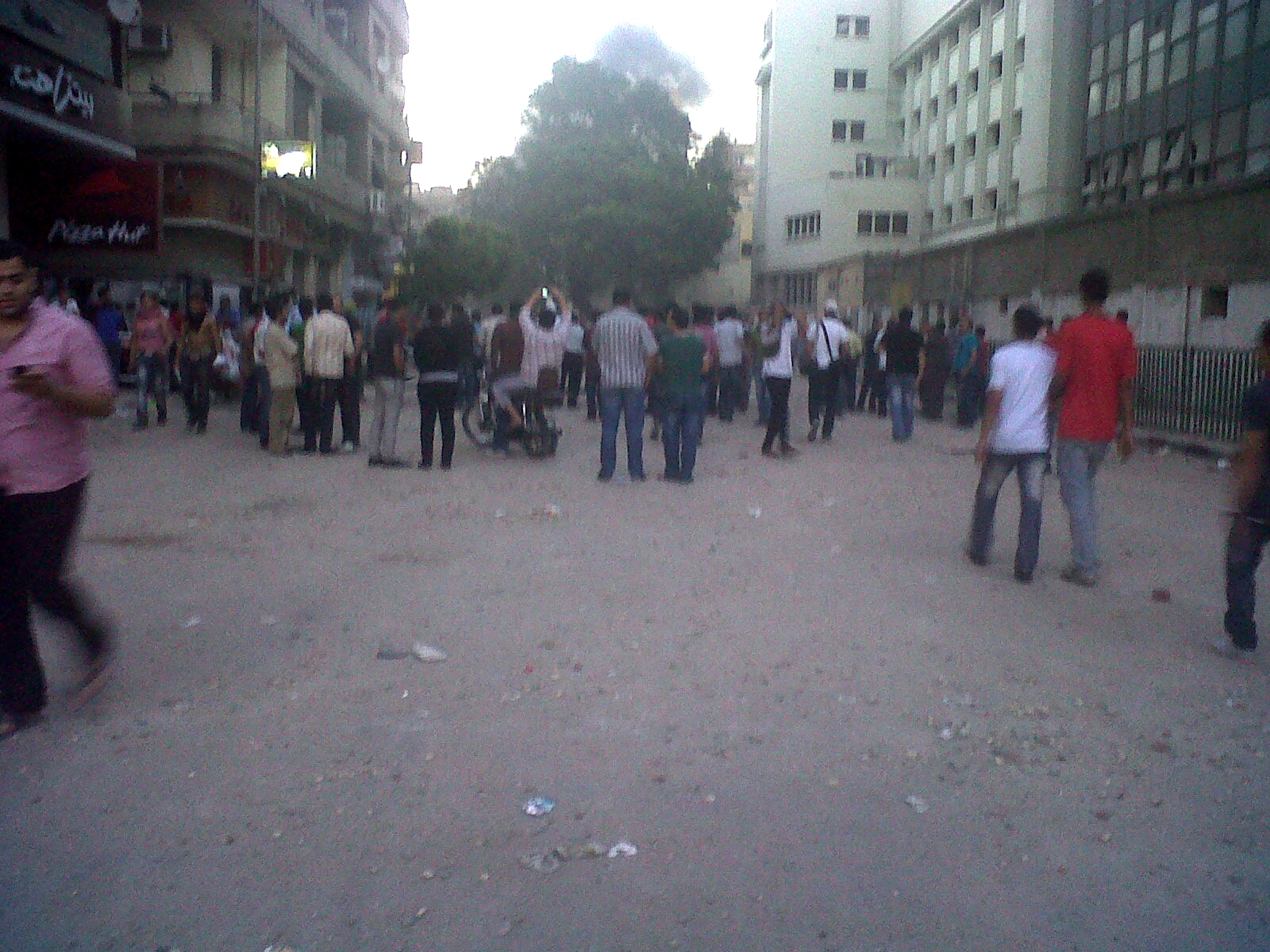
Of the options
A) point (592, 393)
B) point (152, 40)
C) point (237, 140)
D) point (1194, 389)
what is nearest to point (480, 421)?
point (592, 393)

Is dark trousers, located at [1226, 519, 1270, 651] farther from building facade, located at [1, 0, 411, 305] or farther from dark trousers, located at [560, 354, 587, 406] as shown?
building facade, located at [1, 0, 411, 305]

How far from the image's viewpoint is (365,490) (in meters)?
11.8

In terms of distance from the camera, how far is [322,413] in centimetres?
1419

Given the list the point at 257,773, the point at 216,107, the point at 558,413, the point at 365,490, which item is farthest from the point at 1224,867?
the point at 216,107

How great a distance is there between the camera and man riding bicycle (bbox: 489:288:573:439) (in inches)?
565

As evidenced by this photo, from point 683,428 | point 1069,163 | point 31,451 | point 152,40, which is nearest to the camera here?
point 31,451

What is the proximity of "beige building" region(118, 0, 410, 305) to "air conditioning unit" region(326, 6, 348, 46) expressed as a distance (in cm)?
5

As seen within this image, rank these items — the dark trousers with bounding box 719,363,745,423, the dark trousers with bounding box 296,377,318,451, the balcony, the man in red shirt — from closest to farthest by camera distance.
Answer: the man in red shirt < the dark trousers with bounding box 296,377,318,451 < the dark trousers with bounding box 719,363,745,423 < the balcony

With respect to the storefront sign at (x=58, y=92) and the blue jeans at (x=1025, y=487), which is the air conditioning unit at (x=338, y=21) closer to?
the storefront sign at (x=58, y=92)

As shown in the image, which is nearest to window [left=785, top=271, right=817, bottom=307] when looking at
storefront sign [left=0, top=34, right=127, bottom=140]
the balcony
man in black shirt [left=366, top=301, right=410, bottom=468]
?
the balcony

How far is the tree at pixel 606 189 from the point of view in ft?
195

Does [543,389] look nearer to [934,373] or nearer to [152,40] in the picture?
[934,373]

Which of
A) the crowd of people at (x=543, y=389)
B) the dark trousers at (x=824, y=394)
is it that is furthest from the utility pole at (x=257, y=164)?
the dark trousers at (x=824, y=394)

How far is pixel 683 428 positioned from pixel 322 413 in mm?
4135
